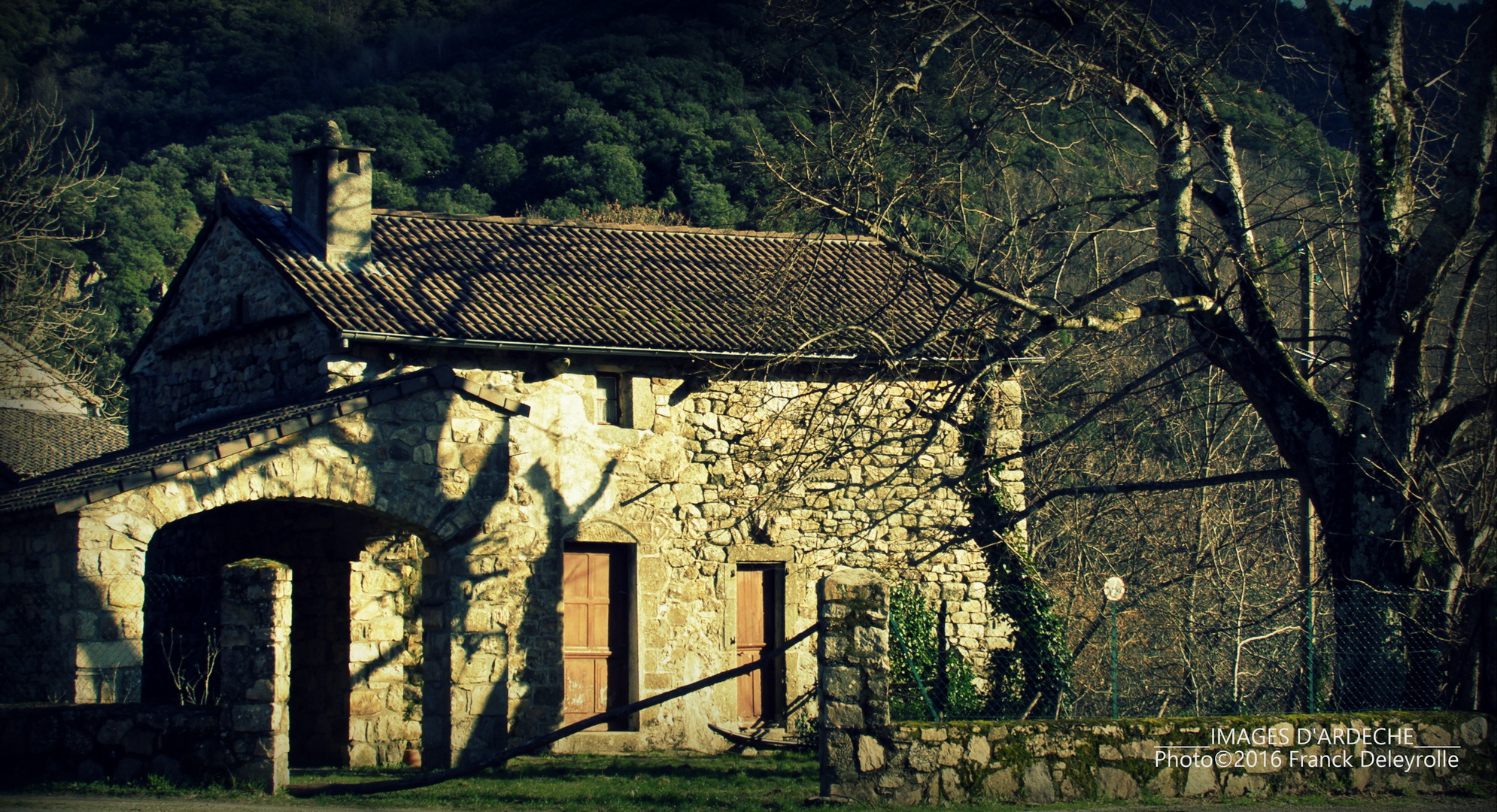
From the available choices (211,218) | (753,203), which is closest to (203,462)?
(211,218)

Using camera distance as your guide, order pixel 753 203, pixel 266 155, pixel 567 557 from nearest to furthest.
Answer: pixel 567 557 < pixel 753 203 < pixel 266 155

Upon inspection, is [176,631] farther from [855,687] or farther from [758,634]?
[855,687]

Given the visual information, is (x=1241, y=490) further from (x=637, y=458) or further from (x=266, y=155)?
(x=266, y=155)

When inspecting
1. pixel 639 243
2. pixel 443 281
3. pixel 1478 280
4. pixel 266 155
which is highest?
pixel 266 155

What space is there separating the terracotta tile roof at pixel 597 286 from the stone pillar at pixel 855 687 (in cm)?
390

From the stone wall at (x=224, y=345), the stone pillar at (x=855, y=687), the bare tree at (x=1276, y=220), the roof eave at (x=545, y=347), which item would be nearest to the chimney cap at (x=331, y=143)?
the stone wall at (x=224, y=345)

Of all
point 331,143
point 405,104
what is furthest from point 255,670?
point 405,104

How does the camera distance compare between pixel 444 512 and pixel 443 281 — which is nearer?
pixel 444 512

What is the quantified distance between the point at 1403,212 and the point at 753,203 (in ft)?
72.6

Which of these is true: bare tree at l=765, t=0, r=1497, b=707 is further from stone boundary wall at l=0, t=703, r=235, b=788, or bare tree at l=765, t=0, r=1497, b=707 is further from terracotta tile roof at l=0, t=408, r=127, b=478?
terracotta tile roof at l=0, t=408, r=127, b=478

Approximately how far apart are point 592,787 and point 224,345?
27.7 ft

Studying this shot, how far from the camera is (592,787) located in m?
9.69

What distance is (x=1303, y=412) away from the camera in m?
10.6

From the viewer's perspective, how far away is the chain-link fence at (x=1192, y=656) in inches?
377
